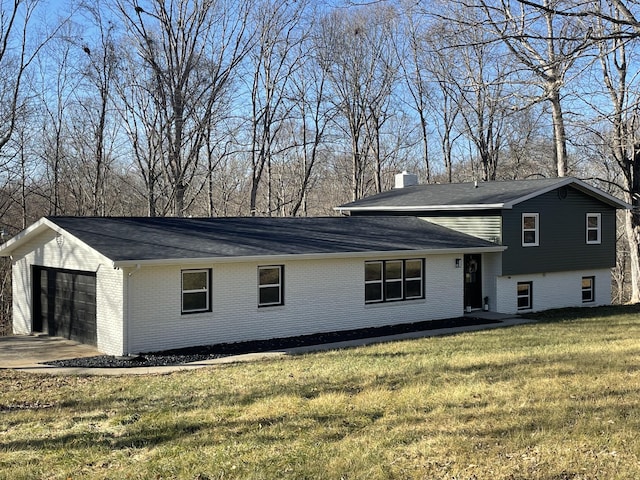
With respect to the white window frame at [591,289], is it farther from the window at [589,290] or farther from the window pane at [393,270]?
the window pane at [393,270]

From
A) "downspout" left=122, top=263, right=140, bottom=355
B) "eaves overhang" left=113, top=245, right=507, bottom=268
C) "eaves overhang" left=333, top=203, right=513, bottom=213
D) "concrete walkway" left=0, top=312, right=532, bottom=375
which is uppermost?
"eaves overhang" left=333, top=203, right=513, bottom=213

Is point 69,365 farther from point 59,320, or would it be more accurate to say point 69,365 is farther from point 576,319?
point 576,319

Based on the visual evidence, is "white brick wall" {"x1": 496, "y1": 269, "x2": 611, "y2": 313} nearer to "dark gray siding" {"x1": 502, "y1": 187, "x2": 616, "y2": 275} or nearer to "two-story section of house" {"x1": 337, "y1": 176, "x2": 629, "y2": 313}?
"two-story section of house" {"x1": 337, "y1": 176, "x2": 629, "y2": 313}

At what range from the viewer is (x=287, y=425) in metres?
8.09

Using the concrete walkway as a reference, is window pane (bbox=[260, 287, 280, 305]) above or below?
above

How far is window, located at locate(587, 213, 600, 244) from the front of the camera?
80.8 feet

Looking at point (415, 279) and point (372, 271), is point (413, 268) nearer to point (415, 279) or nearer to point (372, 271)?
point (415, 279)

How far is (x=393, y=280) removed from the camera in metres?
19.6

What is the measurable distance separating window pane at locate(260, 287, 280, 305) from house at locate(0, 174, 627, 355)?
4 cm

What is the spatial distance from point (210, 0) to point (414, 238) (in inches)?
614

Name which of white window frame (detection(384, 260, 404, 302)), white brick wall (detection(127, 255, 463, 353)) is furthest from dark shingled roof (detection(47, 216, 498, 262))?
white window frame (detection(384, 260, 404, 302))

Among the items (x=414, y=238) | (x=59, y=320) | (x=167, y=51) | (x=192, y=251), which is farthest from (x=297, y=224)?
(x=167, y=51)

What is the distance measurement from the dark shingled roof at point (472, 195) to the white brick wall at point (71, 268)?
40.6 ft

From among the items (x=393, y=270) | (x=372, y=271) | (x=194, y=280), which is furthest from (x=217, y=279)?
(x=393, y=270)
